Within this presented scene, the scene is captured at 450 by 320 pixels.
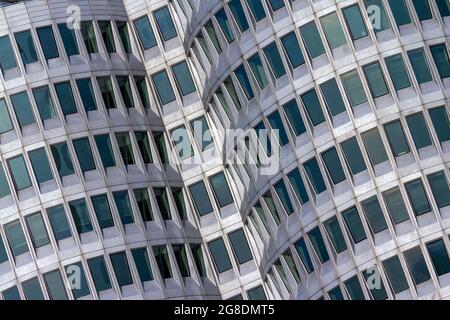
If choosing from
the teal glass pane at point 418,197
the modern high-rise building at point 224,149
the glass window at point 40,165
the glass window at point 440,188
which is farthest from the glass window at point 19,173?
the glass window at point 440,188

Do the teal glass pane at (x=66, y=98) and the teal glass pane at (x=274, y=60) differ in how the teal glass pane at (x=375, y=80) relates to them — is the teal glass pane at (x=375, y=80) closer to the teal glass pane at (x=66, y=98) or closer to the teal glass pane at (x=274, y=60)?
the teal glass pane at (x=274, y=60)

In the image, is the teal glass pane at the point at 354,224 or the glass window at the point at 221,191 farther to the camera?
the glass window at the point at 221,191

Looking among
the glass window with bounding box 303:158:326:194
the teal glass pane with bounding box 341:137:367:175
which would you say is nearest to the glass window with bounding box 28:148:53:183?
the glass window with bounding box 303:158:326:194

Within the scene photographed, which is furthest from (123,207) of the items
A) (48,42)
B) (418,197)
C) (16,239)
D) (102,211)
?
(418,197)

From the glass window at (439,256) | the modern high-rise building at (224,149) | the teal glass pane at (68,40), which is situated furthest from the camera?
the teal glass pane at (68,40)
